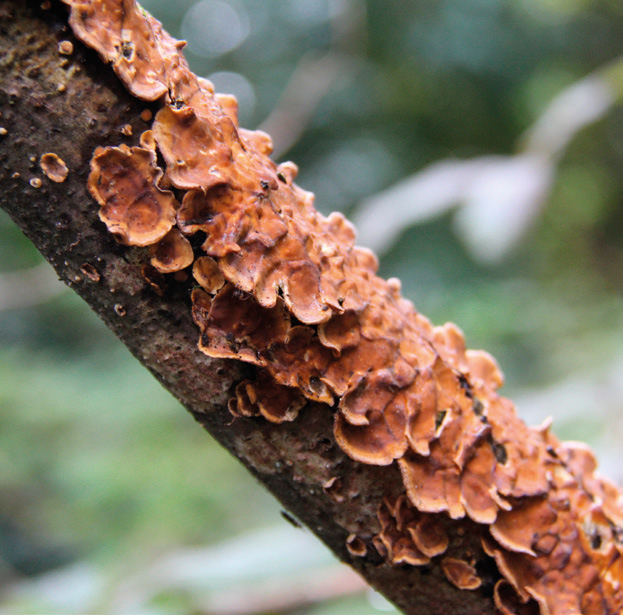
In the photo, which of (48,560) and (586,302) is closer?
(48,560)

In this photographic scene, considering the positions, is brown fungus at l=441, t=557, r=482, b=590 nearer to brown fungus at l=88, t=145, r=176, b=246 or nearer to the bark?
the bark

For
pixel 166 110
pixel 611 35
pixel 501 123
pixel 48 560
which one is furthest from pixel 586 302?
pixel 166 110

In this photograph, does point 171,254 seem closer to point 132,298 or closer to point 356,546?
point 132,298

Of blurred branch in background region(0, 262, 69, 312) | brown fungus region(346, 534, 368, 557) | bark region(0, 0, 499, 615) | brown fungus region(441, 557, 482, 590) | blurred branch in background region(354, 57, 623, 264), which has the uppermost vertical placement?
blurred branch in background region(354, 57, 623, 264)

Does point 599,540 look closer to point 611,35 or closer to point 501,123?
point 501,123

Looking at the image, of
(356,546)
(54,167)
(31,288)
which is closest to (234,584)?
(356,546)

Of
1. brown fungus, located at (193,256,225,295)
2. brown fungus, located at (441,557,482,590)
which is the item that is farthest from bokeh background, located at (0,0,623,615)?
brown fungus, located at (193,256,225,295)
